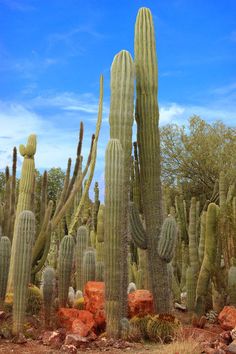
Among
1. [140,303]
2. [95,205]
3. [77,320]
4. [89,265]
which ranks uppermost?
[95,205]

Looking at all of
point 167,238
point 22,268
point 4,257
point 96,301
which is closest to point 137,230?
point 167,238

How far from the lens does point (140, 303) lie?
8781mm

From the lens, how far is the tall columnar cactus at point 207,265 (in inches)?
392

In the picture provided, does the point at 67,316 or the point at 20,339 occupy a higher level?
the point at 67,316

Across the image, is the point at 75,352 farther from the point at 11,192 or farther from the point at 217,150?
the point at 217,150

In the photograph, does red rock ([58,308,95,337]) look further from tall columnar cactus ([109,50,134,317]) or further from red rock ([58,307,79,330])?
tall columnar cactus ([109,50,134,317])

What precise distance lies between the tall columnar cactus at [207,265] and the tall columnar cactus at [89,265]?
194cm

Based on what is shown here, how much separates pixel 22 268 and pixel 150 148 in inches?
108

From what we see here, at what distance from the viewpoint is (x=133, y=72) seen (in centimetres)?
876

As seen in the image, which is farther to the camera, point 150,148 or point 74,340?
point 150,148

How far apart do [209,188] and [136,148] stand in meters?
17.7

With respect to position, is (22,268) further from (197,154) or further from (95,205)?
(197,154)

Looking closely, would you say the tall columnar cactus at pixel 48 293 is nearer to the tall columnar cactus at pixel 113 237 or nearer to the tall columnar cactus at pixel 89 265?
the tall columnar cactus at pixel 113 237

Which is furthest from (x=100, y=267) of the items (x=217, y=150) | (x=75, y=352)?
(x=217, y=150)
